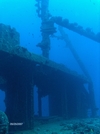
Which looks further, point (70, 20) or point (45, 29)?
point (70, 20)

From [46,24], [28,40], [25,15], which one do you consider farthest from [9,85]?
[25,15]

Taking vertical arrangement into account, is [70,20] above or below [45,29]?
above

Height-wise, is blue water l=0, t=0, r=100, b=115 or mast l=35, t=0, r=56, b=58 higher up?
blue water l=0, t=0, r=100, b=115

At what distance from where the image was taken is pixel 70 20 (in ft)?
429

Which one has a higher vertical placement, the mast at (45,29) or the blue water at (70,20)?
the blue water at (70,20)

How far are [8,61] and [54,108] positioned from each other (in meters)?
8.42

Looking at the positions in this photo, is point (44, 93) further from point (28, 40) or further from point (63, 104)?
point (28, 40)

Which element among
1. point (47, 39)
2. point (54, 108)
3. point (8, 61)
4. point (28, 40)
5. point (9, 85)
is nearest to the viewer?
point (8, 61)

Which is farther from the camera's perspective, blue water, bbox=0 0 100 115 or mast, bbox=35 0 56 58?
blue water, bbox=0 0 100 115

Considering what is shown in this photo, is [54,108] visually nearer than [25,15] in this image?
Yes

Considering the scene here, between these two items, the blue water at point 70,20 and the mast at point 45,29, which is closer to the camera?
the mast at point 45,29

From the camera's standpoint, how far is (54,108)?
18453 mm

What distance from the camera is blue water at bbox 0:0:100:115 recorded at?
113 m

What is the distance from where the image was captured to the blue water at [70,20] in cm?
11271
